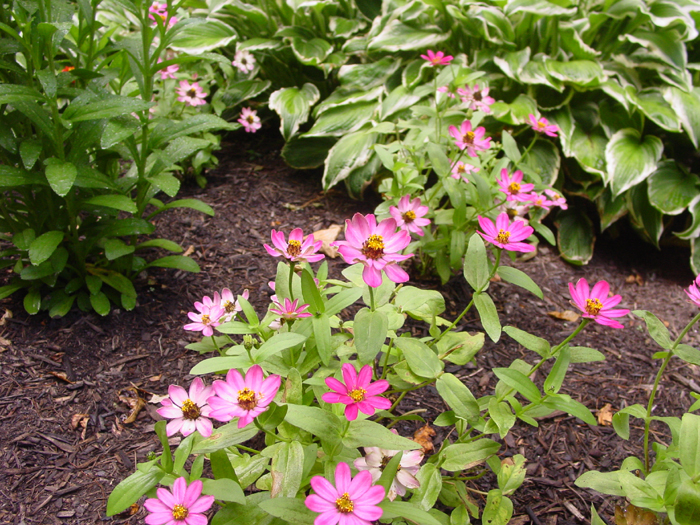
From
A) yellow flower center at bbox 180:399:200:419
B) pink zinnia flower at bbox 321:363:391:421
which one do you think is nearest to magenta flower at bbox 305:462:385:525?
pink zinnia flower at bbox 321:363:391:421

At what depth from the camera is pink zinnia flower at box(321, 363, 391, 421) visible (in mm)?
977

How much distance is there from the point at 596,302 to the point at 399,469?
0.60m

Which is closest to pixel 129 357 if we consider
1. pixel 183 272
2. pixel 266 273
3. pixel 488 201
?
pixel 183 272

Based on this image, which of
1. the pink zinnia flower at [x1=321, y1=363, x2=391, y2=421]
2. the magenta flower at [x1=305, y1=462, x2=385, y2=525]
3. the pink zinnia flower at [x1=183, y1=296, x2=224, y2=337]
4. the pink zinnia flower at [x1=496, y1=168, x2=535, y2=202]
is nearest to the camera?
the magenta flower at [x1=305, y1=462, x2=385, y2=525]

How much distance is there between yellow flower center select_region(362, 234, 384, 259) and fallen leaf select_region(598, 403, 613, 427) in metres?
1.21

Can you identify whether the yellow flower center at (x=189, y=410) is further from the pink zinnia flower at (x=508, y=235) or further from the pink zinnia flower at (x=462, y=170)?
the pink zinnia flower at (x=462, y=170)

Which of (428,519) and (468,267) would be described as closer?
(428,519)

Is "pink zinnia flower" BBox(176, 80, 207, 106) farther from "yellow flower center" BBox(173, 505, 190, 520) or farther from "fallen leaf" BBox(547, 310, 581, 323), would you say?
"yellow flower center" BBox(173, 505, 190, 520)

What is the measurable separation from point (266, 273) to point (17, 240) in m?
0.94

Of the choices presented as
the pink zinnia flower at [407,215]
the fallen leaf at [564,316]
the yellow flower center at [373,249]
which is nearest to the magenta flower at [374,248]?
the yellow flower center at [373,249]

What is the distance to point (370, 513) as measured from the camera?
86 centimetres

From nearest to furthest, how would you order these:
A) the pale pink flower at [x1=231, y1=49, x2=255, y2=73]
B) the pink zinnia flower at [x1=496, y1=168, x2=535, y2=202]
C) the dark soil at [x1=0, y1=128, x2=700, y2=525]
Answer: the dark soil at [x1=0, y1=128, x2=700, y2=525] → the pink zinnia flower at [x1=496, y1=168, x2=535, y2=202] → the pale pink flower at [x1=231, y1=49, x2=255, y2=73]

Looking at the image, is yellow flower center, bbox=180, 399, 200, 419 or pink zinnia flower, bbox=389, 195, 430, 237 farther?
pink zinnia flower, bbox=389, 195, 430, 237

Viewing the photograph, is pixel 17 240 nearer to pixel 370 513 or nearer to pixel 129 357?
pixel 129 357
